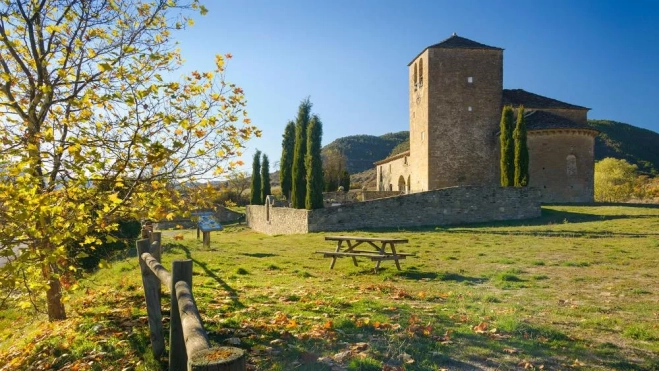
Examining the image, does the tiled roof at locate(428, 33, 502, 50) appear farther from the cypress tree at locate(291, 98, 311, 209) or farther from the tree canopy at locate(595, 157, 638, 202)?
the tree canopy at locate(595, 157, 638, 202)

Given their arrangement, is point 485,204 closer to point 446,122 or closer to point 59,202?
point 446,122

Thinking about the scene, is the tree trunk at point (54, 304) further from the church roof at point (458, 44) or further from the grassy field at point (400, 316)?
the church roof at point (458, 44)

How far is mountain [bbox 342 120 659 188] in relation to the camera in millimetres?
70188

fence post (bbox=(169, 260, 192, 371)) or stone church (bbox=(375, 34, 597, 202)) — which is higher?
stone church (bbox=(375, 34, 597, 202))

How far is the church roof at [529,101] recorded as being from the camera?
102 feet

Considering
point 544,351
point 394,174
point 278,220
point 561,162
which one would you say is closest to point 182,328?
point 544,351

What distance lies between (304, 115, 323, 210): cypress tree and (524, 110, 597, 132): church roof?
13.4 m

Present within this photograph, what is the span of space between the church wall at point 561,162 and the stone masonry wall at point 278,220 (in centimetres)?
Result: 1514

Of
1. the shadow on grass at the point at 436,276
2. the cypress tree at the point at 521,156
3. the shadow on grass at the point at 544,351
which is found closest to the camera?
the shadow on grass at the point at 544,351

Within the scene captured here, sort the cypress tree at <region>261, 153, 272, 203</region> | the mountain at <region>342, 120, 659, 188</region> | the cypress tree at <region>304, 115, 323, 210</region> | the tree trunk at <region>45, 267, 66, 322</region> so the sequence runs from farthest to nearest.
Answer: the mountain at <region>342, 120, 659, 188</region> → the cypress tree at <region>261, 153, 272, 203</region> → the cypress tree at <region>304, 115, 323, 210</region> → the tree trunk at <region>45, 267, 66, 322</region>

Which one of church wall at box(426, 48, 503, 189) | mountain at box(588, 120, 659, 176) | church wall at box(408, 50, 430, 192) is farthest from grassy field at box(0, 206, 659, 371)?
mountain at box(588, 120, 659, 176)

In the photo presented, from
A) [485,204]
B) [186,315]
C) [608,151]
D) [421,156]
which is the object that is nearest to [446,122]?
[421,156]

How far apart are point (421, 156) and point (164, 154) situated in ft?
91.1

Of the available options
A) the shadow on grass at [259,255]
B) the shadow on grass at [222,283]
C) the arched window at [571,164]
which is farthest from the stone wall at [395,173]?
the shadow on grass at [222,283]
